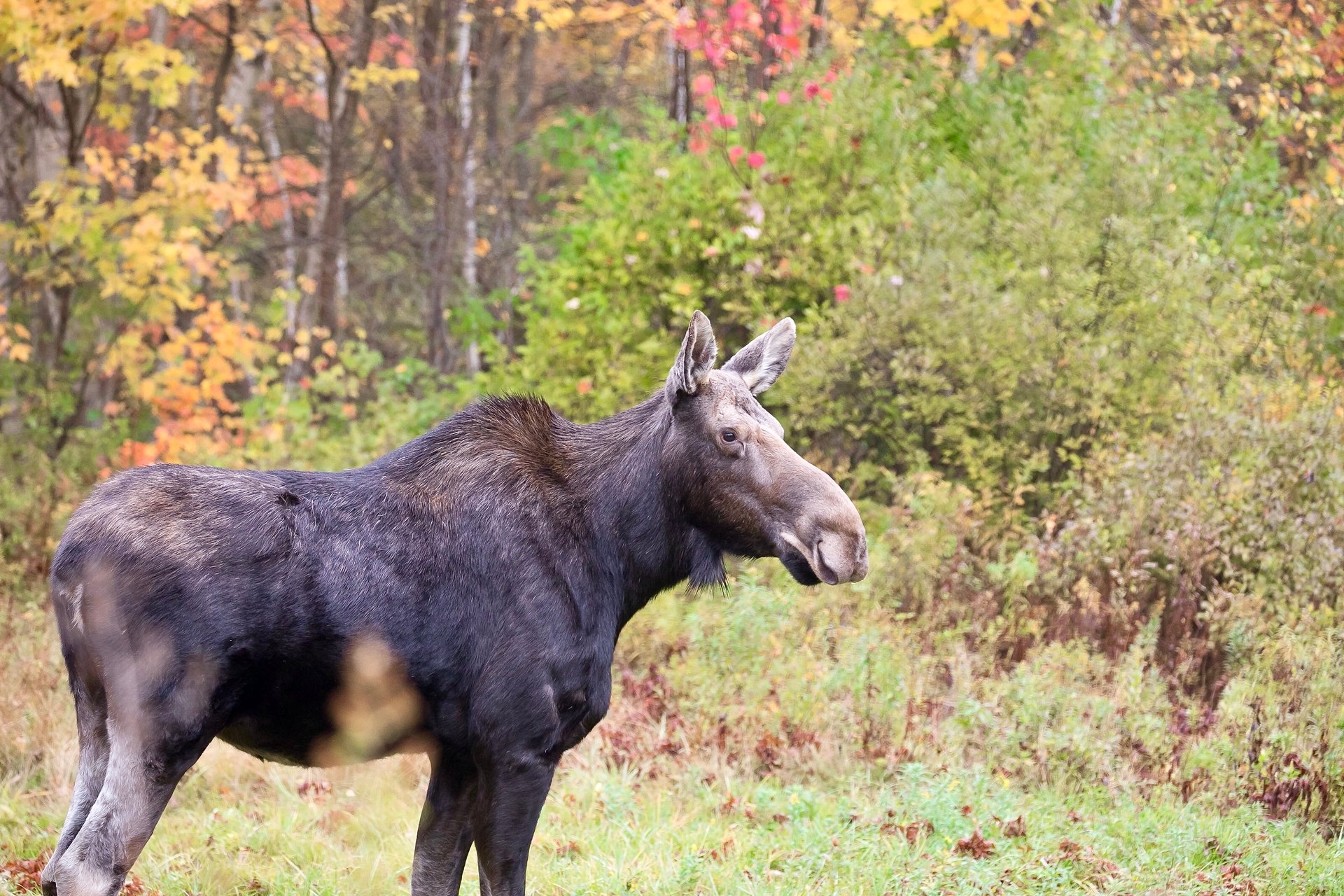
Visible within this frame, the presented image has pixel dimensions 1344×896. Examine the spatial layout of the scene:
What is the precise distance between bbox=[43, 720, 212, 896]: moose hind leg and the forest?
153 cm

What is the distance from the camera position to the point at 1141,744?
21.3 feet

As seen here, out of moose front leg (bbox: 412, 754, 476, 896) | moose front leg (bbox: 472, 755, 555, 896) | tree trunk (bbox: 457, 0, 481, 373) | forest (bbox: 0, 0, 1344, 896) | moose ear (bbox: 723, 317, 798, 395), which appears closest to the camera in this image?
moose front leg (bbox: 472, 755, 555, 896)

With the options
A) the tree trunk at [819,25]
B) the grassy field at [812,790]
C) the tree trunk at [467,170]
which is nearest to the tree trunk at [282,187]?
the tree trunk at [467,170]

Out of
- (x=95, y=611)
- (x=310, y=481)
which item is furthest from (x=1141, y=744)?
(x=95, y=611)

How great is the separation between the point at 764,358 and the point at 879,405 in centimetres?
526

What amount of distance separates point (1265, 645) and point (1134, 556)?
1022mm

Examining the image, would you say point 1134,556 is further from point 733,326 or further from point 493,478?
point 493,478

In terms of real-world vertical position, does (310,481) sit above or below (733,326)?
above

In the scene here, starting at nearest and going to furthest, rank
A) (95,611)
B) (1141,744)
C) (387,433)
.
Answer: (95,611) → (1141,744) → (387,433)

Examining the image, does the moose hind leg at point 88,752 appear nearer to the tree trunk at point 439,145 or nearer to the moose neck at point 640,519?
the moose neck at point 640,519

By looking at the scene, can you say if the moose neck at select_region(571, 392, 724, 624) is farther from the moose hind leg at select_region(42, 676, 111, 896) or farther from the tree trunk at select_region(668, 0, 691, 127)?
the tree trunk at select_region(668, 0, 691, 127)

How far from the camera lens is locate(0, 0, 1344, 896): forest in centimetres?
585

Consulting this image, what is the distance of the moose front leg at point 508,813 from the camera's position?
13.5 ft

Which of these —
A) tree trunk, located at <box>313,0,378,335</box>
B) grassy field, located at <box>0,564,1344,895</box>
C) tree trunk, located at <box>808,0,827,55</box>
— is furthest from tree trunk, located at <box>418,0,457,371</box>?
grassy field, located at <box>0,564,1344,895</box>
